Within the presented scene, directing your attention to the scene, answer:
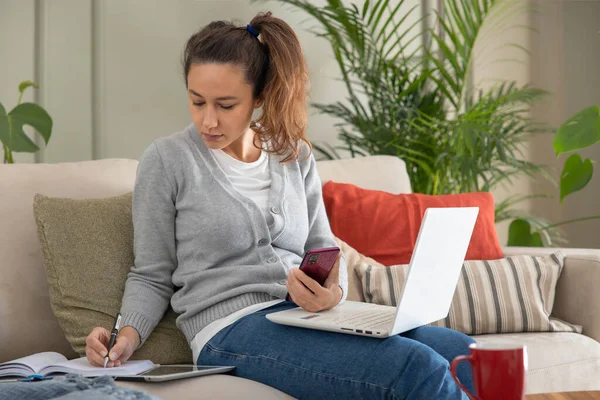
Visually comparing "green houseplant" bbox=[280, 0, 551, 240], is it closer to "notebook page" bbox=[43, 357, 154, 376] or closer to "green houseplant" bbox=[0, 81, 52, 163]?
"green houseplant" bbox=[0, 81, 52, 163]

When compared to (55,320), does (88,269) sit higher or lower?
higher

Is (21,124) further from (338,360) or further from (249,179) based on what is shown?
(338,360)

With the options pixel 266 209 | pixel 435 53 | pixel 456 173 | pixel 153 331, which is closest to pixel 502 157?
pixel 456 173

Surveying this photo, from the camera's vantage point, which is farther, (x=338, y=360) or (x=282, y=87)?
(x=282, y=87)

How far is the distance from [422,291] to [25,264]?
91cm

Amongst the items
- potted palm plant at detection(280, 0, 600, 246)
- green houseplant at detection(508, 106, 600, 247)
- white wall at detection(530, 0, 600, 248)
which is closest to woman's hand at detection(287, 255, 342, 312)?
green houseplant at detection(508, 106, 600, 247)

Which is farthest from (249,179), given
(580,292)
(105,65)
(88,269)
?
(105,65)

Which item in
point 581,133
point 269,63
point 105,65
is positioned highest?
point 105,65

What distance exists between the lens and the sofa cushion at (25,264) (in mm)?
1705

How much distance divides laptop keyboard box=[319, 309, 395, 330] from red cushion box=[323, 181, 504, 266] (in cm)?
67

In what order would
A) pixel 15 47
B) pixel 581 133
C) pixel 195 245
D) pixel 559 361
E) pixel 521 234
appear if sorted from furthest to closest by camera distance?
pixel 15 47 → pixel 521 234 → pixel 581 133 → pixel 559 361 → pixel 195 245

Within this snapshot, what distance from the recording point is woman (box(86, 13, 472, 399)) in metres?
1.50

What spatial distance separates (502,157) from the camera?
2.76 metres

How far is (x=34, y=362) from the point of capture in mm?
1521
